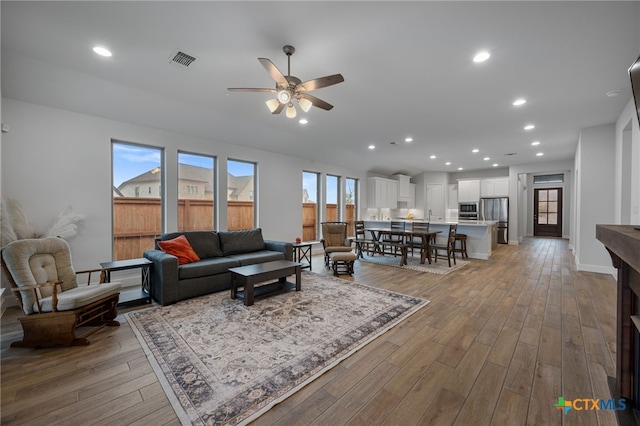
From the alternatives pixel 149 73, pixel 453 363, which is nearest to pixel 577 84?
pixel 453 363

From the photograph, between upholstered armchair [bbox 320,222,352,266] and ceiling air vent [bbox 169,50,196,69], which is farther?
upholstered armchair [bbox 320,222,352,266]

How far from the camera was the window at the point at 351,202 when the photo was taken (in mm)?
→ 8602

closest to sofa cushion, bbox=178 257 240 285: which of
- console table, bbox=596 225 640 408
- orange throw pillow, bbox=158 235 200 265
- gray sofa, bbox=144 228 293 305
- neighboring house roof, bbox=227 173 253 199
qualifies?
gray sofa, bbox=144 228 293 305

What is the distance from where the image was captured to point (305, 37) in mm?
2447

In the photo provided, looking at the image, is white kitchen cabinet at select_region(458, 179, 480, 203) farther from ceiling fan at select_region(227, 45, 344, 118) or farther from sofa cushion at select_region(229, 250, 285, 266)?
ceiling fan at select_region(227, 45, 344, 118)

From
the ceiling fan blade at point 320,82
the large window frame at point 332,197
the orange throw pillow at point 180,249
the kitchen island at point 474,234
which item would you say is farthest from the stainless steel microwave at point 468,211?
the orange throw pillow at point 180,249

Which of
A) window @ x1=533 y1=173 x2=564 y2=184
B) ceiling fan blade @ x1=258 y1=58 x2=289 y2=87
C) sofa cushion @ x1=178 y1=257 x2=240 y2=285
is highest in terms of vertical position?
window @ x1=533 y1=173 x2=564 y2=184

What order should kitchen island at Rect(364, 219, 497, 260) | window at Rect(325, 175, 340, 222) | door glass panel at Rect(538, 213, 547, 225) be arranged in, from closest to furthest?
kitchen island at Rect(364, 219, 497, 260), window at Rect(325, 175, 340, 222), door glass panel at Rect(538, 213, 547, 225)

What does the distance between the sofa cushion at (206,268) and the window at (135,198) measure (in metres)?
1.36

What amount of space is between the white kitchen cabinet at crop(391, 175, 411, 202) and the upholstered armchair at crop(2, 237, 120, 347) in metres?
9.23

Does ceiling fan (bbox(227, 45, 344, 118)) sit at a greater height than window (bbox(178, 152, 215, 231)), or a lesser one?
greater

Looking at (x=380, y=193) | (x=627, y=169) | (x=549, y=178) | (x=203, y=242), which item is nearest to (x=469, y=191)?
(x=380, y=193)

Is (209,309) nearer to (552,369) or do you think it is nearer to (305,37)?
(305,37)

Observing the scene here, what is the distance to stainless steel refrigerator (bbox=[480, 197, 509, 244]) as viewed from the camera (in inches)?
361
